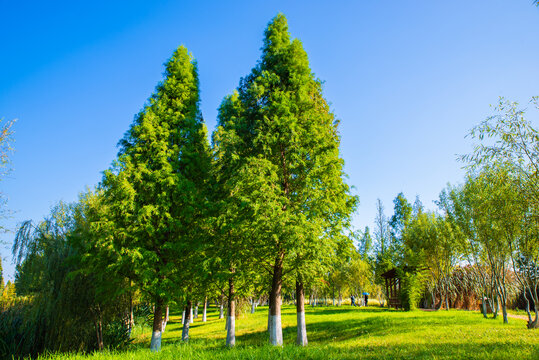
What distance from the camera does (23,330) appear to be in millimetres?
11633

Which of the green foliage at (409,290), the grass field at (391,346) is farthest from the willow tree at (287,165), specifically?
the green foliage at (409,290)

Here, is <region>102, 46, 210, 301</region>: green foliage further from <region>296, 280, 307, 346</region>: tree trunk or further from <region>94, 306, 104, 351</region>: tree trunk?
<region>296, 280, 307, 346</region>: tree trunk

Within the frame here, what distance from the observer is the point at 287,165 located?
13742 millimetres

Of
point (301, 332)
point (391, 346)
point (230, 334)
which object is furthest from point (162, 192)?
point (391, 346)

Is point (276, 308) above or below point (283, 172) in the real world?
below

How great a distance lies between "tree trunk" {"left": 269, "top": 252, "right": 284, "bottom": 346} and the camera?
11.8 m

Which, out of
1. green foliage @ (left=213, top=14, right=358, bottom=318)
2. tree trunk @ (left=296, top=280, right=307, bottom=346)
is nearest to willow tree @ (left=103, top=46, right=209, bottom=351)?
green foliage @ (left=213, top=14, right=358, bottom=318)

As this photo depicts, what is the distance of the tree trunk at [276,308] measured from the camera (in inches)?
466

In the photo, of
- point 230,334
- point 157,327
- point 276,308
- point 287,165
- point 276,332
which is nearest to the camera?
point 276,332

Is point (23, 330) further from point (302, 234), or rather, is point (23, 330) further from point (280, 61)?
point (280, 61)

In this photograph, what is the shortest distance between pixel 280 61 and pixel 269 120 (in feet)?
12.5

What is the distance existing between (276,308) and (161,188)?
7.35 meters

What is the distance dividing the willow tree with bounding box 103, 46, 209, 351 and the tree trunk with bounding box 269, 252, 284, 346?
4.05m

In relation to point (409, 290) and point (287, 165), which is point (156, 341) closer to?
point (287, 165)
